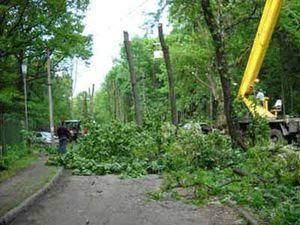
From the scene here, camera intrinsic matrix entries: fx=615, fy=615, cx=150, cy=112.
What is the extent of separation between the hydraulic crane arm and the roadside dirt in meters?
7.96

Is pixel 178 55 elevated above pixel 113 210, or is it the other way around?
pixel 178 55

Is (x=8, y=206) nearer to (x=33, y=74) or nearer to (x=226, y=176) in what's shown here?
(x=226, y=176)

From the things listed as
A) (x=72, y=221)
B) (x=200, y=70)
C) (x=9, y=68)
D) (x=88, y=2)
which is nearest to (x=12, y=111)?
(x=9, y=68)

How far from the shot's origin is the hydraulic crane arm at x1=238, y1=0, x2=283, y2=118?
22.5 meters

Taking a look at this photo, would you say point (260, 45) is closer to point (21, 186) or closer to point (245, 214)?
point (21, 186)

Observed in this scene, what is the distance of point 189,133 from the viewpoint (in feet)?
70.5

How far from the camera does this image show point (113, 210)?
512 inches

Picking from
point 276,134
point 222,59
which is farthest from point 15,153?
point 222,59

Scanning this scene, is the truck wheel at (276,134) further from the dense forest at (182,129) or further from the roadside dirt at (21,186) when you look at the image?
the roadside dirt at (21,186)

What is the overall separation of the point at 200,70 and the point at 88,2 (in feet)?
86.9

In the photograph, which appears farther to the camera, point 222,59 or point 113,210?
point 222,59

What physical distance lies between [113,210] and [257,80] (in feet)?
50.4

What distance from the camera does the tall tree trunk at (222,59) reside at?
21469 mm

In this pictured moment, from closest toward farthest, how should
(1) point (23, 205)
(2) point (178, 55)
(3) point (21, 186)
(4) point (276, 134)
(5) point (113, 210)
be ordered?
1. (5) point (113, 210)
2. (1) point (23, 205)
3. (3) point (21, 186)
4. (4) point (276, 134)
5. (2) point (178, 55)
